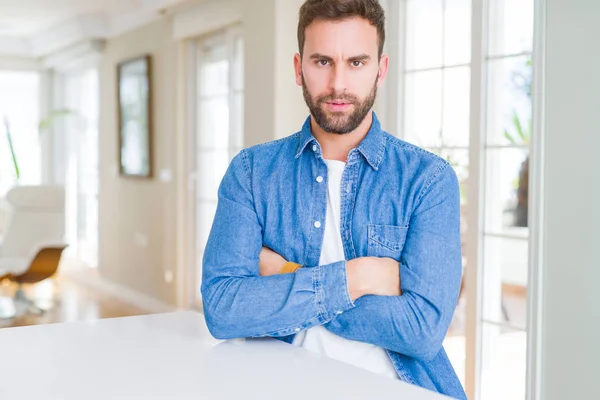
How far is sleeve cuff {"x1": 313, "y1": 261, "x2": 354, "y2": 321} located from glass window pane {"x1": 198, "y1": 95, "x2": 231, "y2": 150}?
12.9 feet

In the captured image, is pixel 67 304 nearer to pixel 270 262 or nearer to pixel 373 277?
pixel 270 262

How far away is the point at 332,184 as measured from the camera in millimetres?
1599

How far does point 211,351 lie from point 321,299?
0.24 meters

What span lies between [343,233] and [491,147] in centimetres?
176

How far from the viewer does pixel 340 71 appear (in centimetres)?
148

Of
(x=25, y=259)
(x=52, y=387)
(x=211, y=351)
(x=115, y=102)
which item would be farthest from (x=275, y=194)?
(x=115, y=102)

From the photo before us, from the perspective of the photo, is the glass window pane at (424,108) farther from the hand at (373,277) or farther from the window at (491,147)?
the hand at (373,277)

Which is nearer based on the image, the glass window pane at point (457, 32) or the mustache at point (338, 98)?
the mustache at point (338, 98)

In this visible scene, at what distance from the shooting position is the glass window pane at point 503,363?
2973mm

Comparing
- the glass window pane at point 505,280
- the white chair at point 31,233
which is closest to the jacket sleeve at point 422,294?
the glass window pane at point 505,280

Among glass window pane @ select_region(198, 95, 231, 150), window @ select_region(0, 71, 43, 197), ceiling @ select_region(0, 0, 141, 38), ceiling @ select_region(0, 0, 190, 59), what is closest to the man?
glass window pane @ select_region(198, 95, 231, 150)

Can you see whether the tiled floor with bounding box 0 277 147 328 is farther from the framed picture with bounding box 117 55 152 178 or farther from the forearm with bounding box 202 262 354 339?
the forearm with bounding box 202 262 354 339

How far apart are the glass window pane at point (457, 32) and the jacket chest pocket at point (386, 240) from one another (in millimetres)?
1956

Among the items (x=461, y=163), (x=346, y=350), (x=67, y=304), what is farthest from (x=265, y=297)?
(x=67, y=304)
